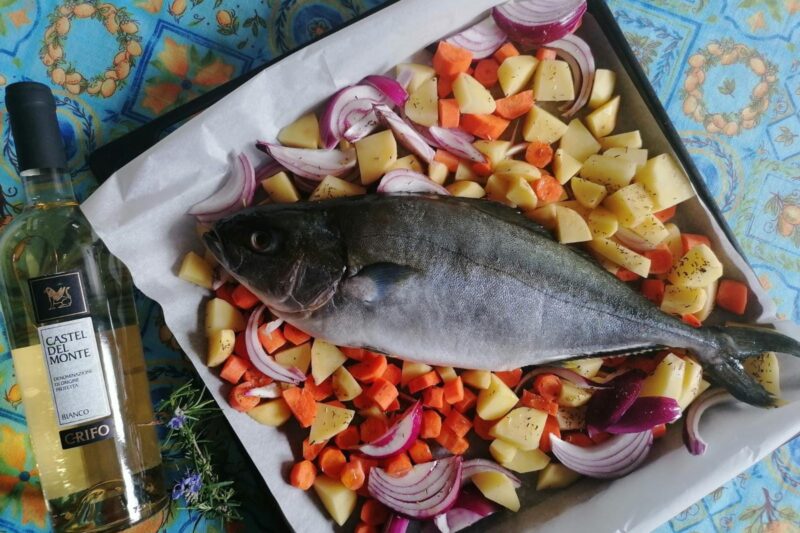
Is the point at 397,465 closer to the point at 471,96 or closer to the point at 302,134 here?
the point at 302,134

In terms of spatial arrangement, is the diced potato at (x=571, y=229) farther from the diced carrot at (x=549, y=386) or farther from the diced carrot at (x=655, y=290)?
the diced carrot at (x=549, y=386)

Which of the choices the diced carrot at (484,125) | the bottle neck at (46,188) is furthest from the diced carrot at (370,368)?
the bottle neck at (46,188)

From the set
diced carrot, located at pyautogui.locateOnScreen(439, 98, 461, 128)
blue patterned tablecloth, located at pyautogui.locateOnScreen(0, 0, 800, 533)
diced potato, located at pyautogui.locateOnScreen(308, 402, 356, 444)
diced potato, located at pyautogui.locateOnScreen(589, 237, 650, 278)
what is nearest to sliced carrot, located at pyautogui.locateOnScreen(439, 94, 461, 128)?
diced carrot, located at pyautogui.locateOnScreen(439, 98, 461, 128)

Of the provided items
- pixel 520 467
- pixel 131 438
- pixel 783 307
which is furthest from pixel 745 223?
pixel 131 438

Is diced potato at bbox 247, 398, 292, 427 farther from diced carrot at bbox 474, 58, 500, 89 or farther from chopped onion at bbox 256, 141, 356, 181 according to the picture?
diced carrot at bbox 474, 58, 500, 89

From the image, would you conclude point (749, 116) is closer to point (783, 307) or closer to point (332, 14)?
point (783, 307)
